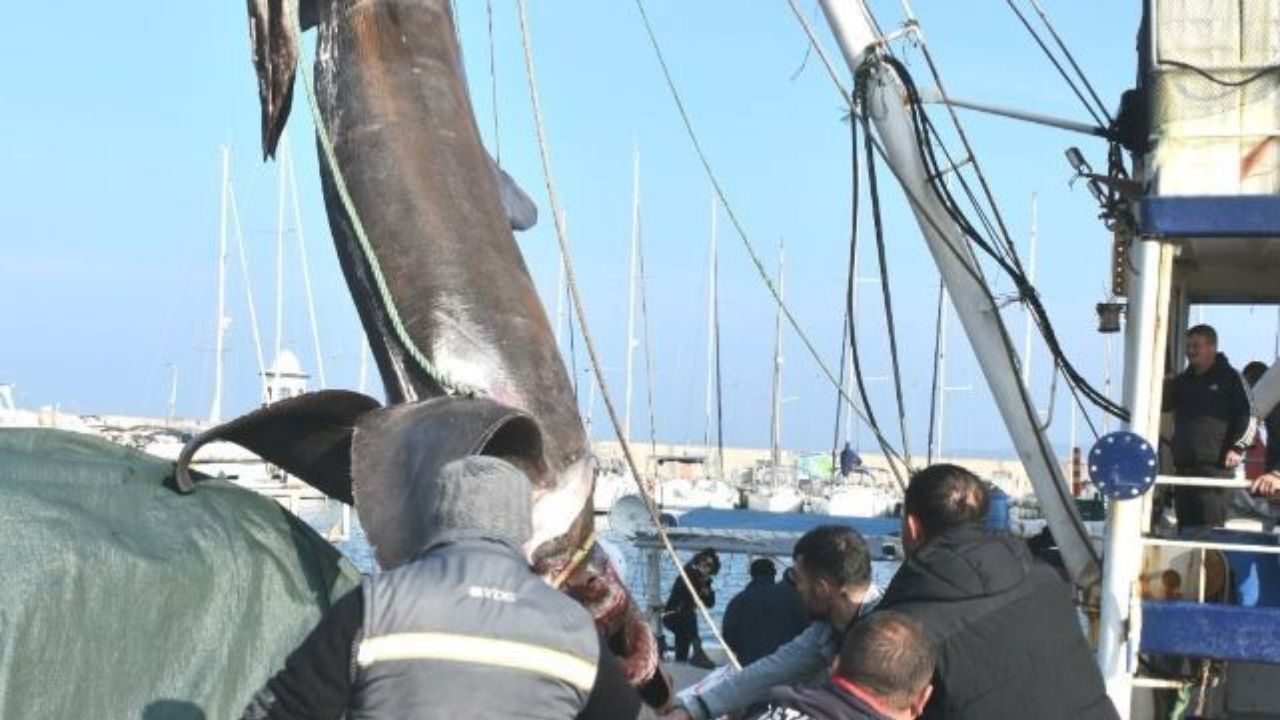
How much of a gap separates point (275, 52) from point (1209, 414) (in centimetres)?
477

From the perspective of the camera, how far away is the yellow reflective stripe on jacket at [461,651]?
3377 millimetres

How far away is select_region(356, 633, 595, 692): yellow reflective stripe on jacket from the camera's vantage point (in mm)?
3377

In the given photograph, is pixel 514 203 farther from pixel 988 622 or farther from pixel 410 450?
pixel 988 622

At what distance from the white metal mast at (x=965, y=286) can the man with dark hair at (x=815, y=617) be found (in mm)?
3192

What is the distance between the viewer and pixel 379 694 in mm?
3395

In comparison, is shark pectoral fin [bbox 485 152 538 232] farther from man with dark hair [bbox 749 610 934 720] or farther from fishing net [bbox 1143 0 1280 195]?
man with dark hair [bbox 749 610 934 720]

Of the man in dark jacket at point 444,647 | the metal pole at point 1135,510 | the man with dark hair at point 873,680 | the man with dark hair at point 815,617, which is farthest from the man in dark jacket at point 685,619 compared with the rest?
the man in dark jacket at point 444,647

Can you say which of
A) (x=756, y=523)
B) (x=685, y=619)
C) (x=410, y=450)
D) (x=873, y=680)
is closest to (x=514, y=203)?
(x=410, y=450)

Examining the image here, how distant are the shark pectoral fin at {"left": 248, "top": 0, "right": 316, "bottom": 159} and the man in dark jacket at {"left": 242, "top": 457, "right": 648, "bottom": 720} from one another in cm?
358

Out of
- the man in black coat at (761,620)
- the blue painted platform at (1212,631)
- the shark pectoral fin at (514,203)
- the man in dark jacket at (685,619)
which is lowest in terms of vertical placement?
the man in dark jacket at (685,619)

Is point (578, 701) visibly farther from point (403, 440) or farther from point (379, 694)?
point (403, 440)

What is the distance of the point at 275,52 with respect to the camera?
6750mm

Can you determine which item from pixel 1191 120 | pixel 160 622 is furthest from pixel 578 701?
pixel 1191 120

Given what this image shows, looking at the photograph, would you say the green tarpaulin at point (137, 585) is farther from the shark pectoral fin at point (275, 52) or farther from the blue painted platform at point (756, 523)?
the blue painted platform at point (756, 523)
